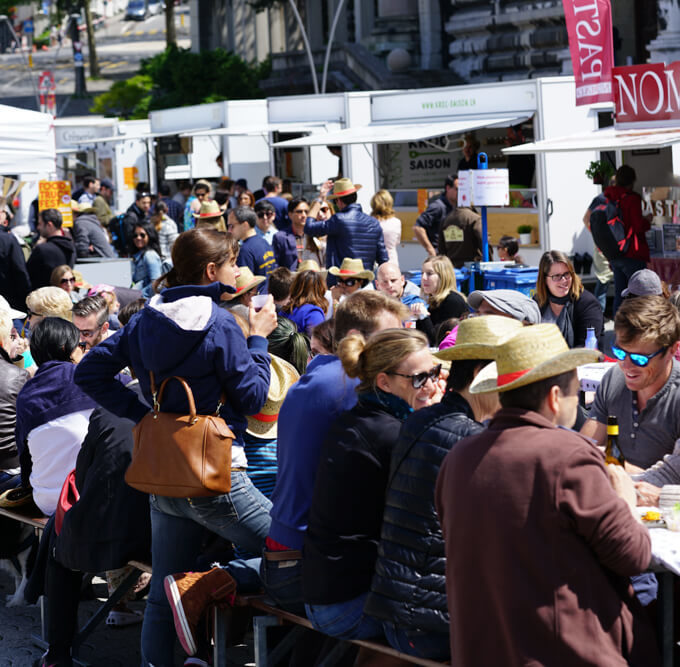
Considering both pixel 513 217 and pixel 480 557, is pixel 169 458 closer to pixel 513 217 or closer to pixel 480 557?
pixel 480 557

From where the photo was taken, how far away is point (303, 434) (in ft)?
14.1

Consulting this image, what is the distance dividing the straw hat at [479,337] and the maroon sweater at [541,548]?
521mm

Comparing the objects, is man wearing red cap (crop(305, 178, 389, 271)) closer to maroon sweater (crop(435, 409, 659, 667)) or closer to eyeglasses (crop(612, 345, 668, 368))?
eyeglasses (crop(612, 345, 668, 368))

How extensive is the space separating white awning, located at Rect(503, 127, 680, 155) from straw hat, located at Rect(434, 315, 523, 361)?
22.9 feet

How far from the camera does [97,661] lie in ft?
18.5

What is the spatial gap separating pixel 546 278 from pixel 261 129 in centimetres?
1326

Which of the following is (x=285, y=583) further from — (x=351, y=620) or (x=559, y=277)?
(x=559, y=277)

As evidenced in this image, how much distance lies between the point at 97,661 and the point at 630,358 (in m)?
2.83

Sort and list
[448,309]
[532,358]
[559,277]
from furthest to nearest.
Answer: [448,309], [559,277], [532,358]

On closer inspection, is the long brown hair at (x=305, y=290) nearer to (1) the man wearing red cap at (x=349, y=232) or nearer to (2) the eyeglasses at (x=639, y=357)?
(1) the man wearing red cap at (x=349, y=232)

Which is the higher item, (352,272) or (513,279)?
(352,272)

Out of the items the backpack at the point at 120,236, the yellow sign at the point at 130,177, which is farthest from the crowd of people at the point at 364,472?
the yellow sign at the point at 130,177

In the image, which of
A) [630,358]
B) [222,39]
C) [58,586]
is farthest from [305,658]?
[222,39]

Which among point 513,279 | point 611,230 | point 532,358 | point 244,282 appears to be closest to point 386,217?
point 513,279
